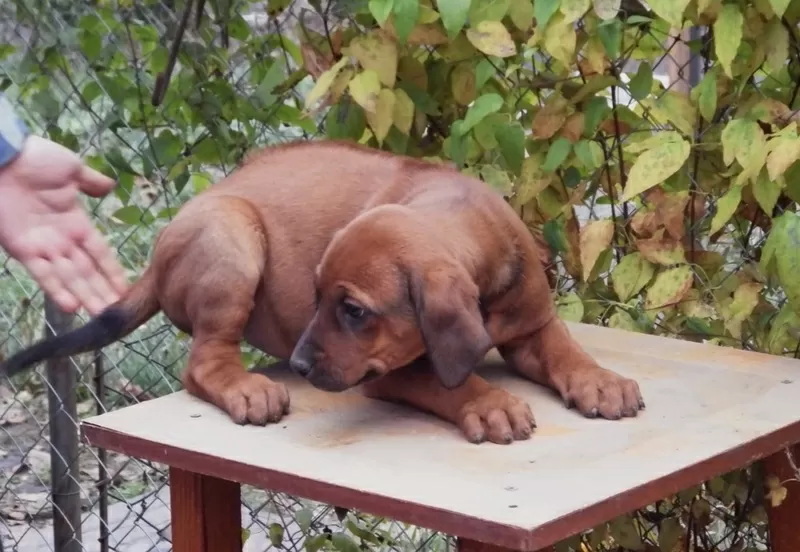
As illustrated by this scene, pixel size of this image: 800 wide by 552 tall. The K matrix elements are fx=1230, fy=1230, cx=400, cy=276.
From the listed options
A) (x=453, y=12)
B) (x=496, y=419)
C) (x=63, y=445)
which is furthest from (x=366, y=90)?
(x=63, y=445)

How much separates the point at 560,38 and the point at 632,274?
542mm

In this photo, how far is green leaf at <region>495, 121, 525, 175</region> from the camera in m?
2.65

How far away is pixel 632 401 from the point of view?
205cm

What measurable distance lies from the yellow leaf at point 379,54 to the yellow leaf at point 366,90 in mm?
40

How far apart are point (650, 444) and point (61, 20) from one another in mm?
2026

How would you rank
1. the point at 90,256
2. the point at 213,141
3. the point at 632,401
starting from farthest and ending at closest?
the point at 213,141
the point at 90,256
the point at 632,401

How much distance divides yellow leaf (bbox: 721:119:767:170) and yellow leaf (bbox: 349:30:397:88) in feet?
2.42

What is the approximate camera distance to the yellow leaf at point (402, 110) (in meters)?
2.75

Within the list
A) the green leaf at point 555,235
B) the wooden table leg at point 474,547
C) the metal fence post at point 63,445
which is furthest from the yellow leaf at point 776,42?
the metal fence post at point 63,445

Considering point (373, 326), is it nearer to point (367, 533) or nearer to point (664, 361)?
point (664, 361)

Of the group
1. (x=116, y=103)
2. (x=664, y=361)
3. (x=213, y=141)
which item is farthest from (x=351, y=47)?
(x=664, y=361)

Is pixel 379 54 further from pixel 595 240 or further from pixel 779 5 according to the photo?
pixel 779 5

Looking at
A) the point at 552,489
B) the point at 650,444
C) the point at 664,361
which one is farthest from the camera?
the point at 664,361

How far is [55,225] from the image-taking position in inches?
85.5
